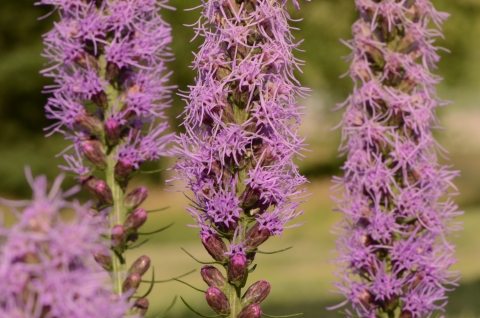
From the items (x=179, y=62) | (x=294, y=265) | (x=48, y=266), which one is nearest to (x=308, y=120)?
(x=179, y=62)

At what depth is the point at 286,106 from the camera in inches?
184

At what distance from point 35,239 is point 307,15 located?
23946 millimetres

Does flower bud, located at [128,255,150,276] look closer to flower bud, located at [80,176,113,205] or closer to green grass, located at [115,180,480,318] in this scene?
flower bud, located at [80,176,113,205]

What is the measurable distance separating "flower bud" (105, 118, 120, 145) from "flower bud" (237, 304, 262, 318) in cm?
148

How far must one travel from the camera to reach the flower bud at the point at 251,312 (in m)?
4.36

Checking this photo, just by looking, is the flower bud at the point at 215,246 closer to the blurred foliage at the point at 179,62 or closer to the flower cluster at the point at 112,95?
the flower cluster at the point at 112,95

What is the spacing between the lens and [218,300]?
442 centimetres

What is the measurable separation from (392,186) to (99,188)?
6.33 feet

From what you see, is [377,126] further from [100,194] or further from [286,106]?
[100,194]

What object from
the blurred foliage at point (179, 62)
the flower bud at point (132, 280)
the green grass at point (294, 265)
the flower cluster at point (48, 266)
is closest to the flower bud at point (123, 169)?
the flower bud at point (132, 280)

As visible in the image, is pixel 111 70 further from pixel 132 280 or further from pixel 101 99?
pixel 132 280

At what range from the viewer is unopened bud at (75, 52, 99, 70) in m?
5.19

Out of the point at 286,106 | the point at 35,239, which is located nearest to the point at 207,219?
the point at 286,106

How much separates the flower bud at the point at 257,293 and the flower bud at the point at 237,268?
113mm
